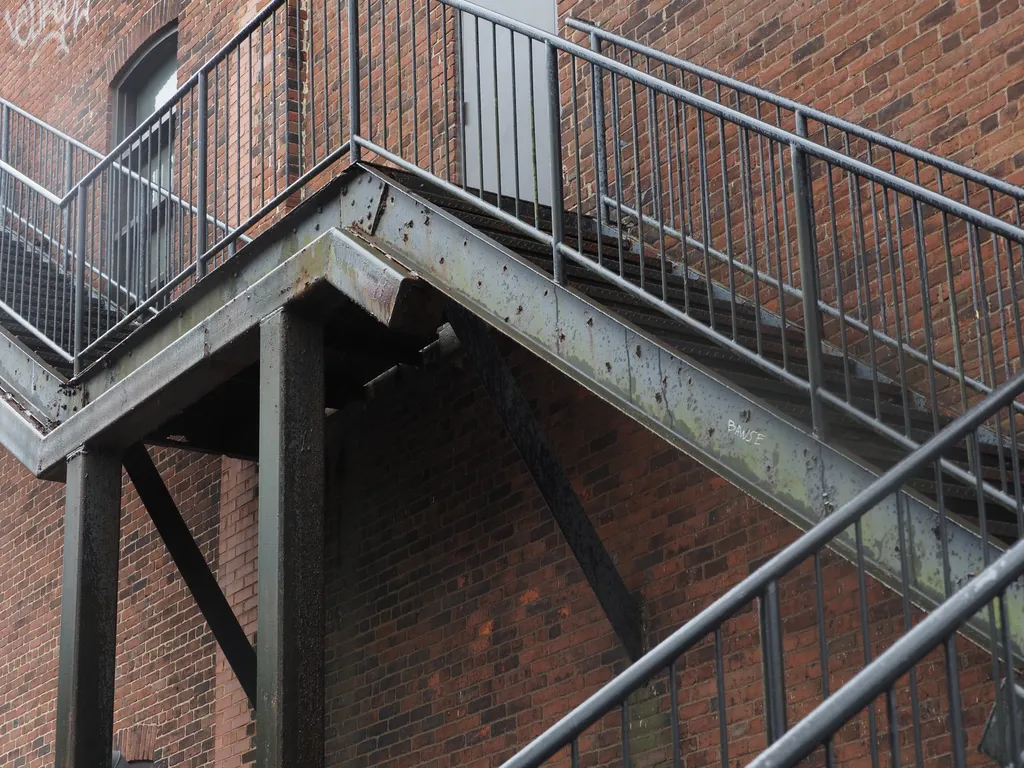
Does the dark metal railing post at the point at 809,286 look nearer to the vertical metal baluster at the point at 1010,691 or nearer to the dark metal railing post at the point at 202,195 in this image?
the vertical metal baluster at the point at 1010,691

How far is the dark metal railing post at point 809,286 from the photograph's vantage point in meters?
4.60

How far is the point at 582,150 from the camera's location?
27.0 ft

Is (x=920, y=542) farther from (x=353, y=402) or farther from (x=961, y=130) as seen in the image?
(x=353, y=402)

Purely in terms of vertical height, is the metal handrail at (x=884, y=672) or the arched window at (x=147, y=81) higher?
the arched window at (x=147, y=81)

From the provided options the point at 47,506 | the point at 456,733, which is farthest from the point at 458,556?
the point at 47,506

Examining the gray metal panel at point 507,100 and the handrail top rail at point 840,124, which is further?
the gray metal panel at point 507,100

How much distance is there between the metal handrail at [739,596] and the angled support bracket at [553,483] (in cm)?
305

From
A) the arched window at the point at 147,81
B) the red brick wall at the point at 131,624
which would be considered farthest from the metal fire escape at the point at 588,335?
the arched window at the point at 147,81

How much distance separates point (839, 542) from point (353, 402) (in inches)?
202

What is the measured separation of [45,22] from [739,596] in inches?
479

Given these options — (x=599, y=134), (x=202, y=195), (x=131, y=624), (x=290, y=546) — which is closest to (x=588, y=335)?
(x=290, y=546)

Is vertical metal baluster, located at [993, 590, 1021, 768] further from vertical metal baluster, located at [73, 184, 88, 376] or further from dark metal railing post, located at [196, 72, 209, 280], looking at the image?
vertical metal baluster, located at [73, 184, 88, 376]

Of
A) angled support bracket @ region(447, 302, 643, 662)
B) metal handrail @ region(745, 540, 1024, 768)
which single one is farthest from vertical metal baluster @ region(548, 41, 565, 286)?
metal handrail @ region(745, 540, 1024, 768)

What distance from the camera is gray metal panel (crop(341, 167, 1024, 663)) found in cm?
431
